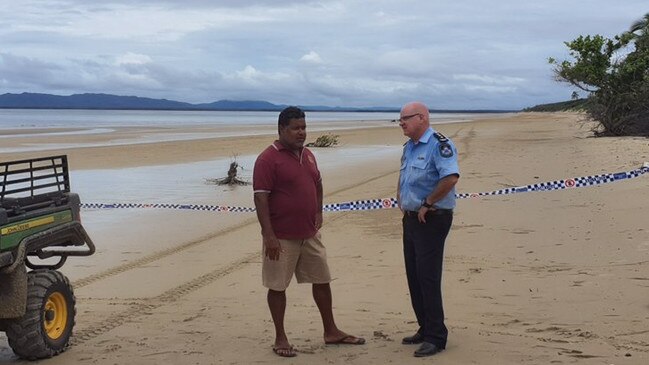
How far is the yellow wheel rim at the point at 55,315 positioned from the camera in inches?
208

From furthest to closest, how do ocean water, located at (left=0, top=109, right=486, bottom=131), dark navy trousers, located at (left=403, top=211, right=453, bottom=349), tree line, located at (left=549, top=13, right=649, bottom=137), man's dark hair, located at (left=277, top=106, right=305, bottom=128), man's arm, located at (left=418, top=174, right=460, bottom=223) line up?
ocean water, located at (left=0, top=109, right=486, bottom=131), tree line, located at (left=549, top=13, right=649, bottom=137), man's dark hair, located at (left=277, top=106, right=305, bottom=128), dark navy trousers, located at (left=403, top=211, right=453, bottom=349), man's arm, located at (left=418, top=174, right=460, bottom=223)

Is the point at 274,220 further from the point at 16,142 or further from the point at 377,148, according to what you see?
the point at 16,142

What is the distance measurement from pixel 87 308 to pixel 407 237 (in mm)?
3080

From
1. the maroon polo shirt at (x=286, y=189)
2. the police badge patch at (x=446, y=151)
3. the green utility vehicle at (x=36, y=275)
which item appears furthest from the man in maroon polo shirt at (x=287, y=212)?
the green utility vehicle at (x=36, y=275)

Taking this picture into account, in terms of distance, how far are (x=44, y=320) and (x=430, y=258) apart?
2.63 m

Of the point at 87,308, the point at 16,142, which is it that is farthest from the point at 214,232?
the point at 16,142

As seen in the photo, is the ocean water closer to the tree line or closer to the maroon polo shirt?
the tree line

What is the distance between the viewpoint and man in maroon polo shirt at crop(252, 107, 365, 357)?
5.01 m

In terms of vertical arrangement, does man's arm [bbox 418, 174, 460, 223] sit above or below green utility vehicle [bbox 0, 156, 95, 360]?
above

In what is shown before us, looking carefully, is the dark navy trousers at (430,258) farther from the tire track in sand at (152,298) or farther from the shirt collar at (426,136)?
the tire track in sand at (152,298)

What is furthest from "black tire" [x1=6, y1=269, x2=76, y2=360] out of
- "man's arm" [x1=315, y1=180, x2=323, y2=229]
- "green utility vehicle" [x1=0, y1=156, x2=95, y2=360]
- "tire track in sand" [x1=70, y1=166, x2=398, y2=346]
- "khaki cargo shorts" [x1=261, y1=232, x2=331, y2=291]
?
"man's arm" [x1=315, y1=180, x2=323, y2=229]

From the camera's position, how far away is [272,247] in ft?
16.4

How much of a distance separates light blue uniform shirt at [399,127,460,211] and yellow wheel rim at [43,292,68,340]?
8.25 ft

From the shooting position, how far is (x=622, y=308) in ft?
19.1
